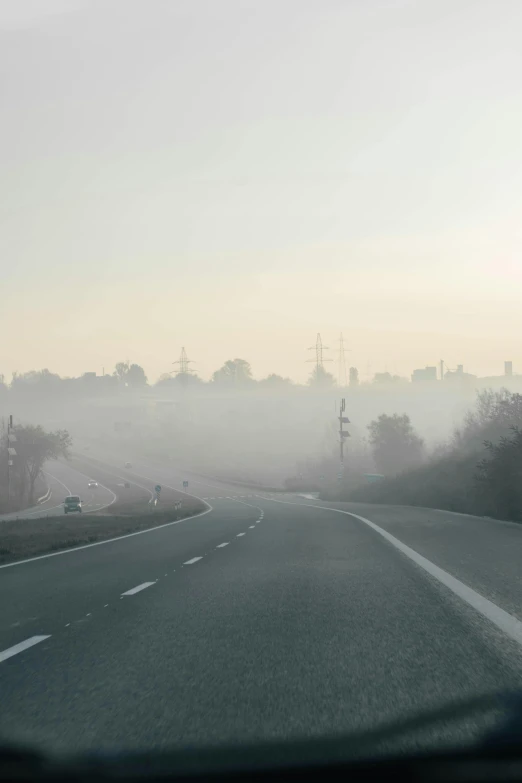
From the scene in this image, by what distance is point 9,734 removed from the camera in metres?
4.75

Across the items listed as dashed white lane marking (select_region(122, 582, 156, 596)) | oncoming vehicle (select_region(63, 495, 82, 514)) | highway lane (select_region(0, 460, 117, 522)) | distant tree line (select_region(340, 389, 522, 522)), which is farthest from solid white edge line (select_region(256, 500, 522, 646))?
oncoming vehicle (select_region(63, 495, 82, 514))

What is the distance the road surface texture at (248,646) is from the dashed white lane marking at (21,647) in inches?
0.8

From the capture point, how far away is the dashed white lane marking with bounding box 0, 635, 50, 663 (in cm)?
725

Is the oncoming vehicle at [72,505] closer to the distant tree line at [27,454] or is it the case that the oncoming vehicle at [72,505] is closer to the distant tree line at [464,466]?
the distant tree line at [27,454]

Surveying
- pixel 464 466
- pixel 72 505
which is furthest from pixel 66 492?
pixel 464 466

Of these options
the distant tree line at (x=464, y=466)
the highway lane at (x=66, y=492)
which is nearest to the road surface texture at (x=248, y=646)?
the distant tree line at (x=464, y=466)

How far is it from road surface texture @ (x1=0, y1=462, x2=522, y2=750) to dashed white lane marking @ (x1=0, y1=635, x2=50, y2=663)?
19mm

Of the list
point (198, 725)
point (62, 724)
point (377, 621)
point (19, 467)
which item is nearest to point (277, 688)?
point (198, 725)

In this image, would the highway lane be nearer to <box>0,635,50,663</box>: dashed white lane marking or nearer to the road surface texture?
the road surface texture

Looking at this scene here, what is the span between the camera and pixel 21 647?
7.59 m

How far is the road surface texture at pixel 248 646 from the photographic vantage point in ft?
16.3

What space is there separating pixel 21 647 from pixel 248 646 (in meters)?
2.06

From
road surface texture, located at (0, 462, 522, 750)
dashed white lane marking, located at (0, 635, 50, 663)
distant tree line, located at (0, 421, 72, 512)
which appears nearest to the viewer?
road surface texture, located at (0, 462, 522, 750)

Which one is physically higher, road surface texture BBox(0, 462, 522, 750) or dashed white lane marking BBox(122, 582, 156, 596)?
road surface texture BBox(0, 462, 522, 750)
